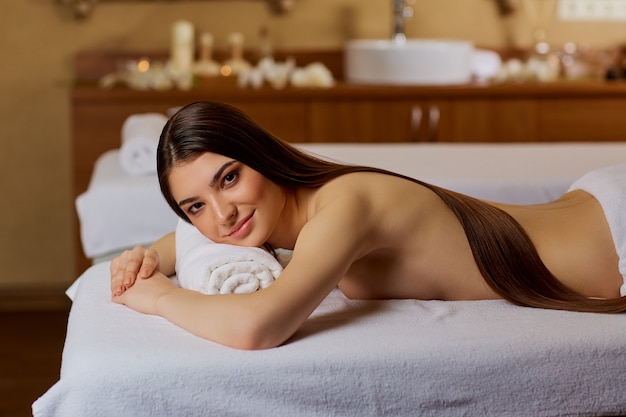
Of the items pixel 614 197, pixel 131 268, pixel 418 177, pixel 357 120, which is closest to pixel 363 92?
pixel 357 120

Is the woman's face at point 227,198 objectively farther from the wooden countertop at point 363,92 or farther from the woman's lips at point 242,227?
the wooden countertop at point 363,92

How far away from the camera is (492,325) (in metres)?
1.49

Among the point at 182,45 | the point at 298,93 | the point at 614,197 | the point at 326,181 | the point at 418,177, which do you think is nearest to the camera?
the point at 326,181

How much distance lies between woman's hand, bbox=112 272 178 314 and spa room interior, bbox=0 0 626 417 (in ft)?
2.89

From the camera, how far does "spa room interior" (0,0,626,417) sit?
3.02 metres

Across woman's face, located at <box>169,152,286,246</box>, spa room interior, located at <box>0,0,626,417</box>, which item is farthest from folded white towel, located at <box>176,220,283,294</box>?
spa room interior, located at <box>0,0,626,417</box>

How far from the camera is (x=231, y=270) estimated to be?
1.53m

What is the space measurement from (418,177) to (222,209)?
1094 mm

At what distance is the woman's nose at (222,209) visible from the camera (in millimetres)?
1510

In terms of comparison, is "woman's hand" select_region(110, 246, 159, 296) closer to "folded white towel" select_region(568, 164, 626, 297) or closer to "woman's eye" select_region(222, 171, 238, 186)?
"woman's eye" select_region(222, 171, 238, 186)

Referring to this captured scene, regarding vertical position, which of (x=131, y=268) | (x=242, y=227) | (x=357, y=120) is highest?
(x=242, y=227)

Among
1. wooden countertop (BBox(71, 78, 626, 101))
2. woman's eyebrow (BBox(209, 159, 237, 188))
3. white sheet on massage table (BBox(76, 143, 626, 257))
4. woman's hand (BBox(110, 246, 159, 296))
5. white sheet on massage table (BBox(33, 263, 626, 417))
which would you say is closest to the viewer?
white sheet on massage table (BBox(33, 263, 626, 417))

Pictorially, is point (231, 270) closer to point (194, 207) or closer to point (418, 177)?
point (194, 207)

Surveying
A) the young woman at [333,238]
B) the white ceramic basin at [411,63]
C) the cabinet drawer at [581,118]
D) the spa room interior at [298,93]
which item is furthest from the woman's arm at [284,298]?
the cabinet drawer at [581,118]
